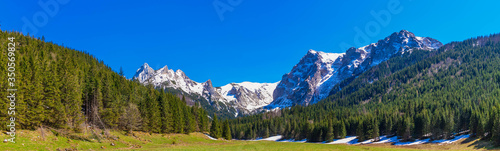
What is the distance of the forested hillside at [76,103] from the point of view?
4188 cm

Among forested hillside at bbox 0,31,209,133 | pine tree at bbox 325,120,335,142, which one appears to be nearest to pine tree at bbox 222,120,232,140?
forested hillside at bbox 0,31,209,133

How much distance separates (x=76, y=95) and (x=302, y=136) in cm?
13422

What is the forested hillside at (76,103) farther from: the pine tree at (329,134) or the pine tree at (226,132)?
the pine tree at (329,134)

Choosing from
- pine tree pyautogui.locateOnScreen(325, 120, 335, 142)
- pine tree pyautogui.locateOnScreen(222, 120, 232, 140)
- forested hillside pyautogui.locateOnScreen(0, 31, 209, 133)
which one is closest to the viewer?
forested hillside pyautogui.locateOnScreen(0, 31, 209, 133)

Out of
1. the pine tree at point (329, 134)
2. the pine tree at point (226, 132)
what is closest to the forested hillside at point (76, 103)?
the pine tree at point (226, 132)

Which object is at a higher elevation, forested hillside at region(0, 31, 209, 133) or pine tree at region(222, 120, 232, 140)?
forested hillside at region(0, 31, 209, 133)

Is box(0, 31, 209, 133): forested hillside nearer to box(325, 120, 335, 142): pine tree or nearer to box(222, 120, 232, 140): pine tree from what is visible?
box(222, 120, 232, 140): pine tree

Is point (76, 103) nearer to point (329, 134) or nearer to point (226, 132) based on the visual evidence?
point (226, 132)

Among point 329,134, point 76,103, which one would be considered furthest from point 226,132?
point 76,103

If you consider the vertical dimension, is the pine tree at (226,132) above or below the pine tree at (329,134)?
above

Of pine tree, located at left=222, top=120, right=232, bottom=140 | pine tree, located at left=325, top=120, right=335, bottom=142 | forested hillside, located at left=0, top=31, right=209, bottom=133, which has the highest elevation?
forested hillside, located at left=0, top=31, right=209, bottom=133

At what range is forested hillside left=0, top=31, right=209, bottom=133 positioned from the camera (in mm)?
41875

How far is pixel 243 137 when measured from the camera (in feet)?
652

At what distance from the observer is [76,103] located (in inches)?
2082
